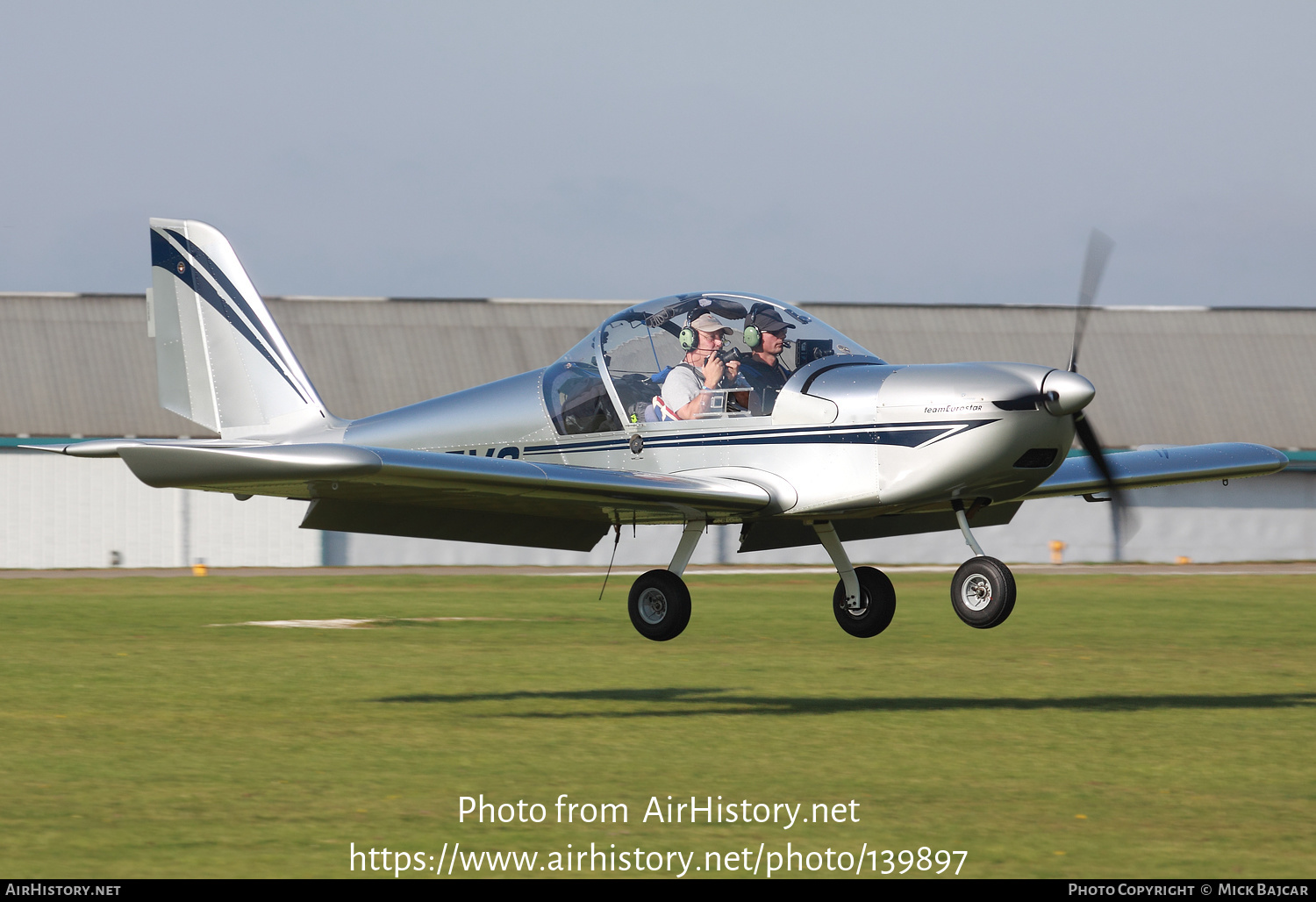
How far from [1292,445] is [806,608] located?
26.7 metres

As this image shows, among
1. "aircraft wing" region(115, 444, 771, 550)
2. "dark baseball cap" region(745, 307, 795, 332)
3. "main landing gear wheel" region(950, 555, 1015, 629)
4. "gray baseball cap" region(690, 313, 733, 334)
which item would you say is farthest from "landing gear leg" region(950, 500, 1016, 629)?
"gray baseball cap" region(690, 313, 733, 334)

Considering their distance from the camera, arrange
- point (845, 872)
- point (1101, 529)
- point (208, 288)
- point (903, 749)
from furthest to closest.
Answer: point (1101, 529) → point (208, 288) → point (903, 749) → point (845, 872)

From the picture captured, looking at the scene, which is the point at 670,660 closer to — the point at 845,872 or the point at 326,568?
the point at 845,872

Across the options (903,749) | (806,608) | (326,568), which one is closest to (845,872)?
(903,749)

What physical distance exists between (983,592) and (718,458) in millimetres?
2853

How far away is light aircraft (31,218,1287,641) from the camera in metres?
13.0

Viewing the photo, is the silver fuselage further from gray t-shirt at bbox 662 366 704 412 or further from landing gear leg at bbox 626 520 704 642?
landing gear leg at bbox 626 520 704 642

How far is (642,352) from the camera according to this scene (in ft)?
48.6

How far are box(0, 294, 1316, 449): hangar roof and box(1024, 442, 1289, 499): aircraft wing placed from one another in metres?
31.1

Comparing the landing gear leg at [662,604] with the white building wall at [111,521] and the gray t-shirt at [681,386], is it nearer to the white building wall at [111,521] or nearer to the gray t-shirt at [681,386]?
the gray t-shirt at [681,386]

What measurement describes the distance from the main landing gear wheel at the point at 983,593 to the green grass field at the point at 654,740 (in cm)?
96

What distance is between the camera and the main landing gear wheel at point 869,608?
15266 mm

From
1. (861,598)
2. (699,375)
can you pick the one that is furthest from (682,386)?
(861,598)

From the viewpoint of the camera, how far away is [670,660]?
18.9m
